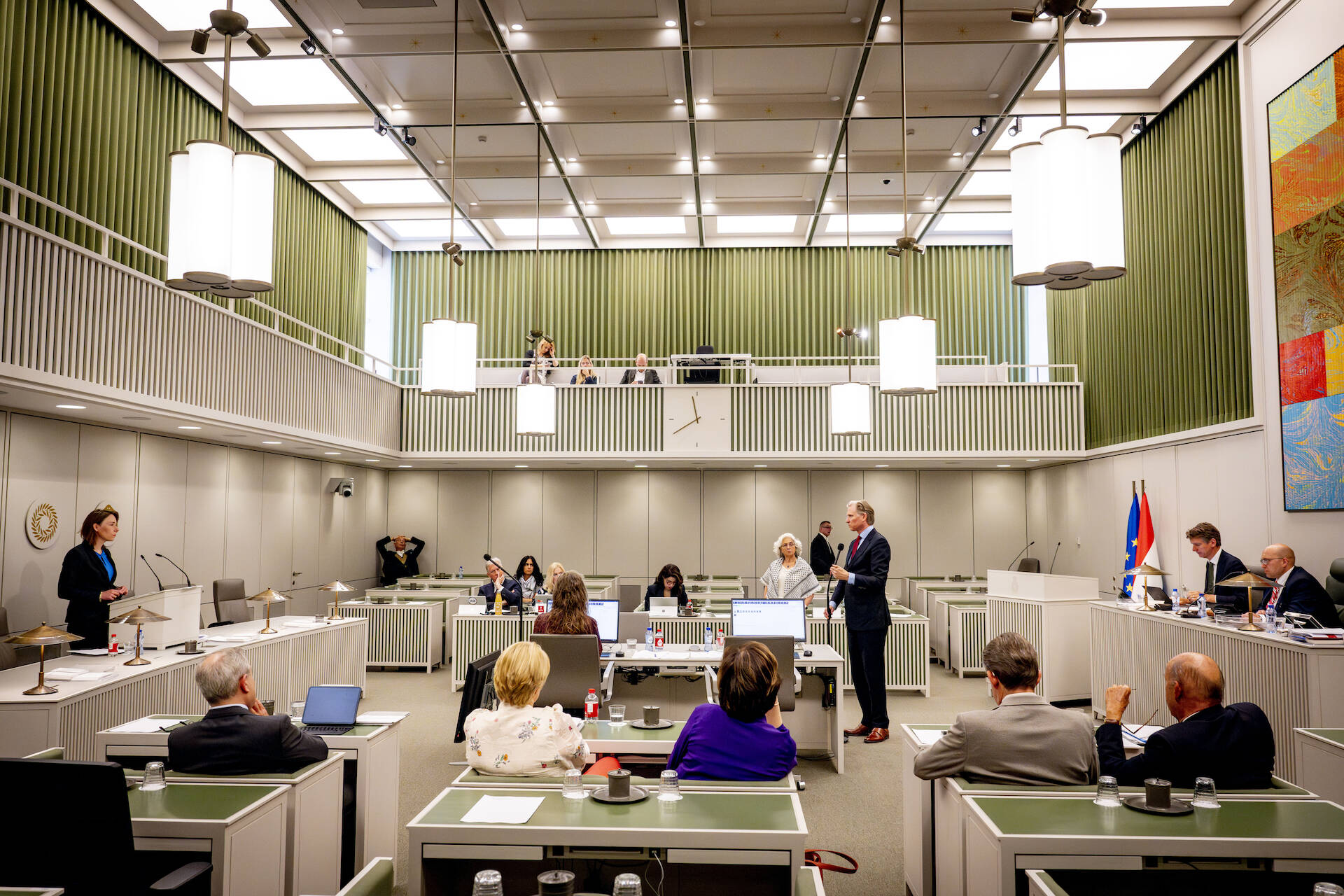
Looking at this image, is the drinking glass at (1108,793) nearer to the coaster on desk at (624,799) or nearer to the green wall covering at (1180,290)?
the coaster on desk at (624,799)

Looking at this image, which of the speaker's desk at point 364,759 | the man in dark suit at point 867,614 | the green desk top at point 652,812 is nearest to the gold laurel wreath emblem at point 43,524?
the speaker's desk at point 364,759

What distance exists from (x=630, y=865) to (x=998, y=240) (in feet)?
43.4

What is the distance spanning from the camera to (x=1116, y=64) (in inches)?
342

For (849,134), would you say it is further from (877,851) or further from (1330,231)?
(877,851)

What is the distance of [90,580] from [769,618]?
202 inches

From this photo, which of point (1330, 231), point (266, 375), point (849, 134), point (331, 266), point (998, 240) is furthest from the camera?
point (998, 240)

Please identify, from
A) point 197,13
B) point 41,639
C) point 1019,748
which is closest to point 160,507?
point 41,639

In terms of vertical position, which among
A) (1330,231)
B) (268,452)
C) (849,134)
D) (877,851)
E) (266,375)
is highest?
(849,134)

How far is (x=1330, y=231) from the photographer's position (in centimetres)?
636

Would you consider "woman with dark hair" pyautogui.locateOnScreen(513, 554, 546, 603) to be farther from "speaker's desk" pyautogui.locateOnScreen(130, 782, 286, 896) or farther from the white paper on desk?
the white paper on desk

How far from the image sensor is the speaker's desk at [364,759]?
152 inches

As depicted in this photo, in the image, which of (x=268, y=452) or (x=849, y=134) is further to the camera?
(x=268, y=452)

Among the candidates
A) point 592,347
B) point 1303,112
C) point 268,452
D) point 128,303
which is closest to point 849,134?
point 1303,112

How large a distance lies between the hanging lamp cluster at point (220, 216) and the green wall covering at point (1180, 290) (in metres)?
8.19
